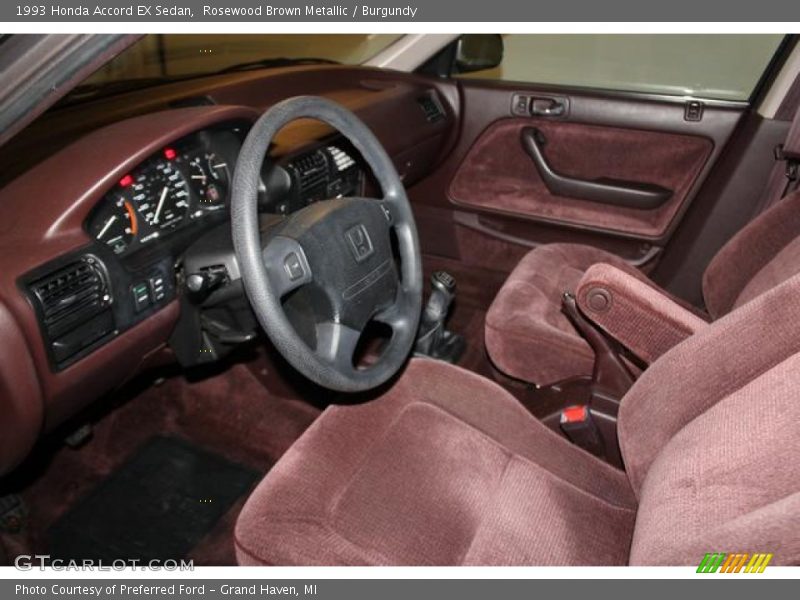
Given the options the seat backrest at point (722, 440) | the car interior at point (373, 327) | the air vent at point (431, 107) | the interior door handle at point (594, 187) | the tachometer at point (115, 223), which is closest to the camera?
the seat backrest at point (722, 440)

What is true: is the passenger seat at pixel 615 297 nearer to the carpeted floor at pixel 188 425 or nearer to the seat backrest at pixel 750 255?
the seat backrest at pixel 750 255

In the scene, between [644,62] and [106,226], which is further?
[644,62]

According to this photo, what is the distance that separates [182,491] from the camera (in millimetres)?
2029

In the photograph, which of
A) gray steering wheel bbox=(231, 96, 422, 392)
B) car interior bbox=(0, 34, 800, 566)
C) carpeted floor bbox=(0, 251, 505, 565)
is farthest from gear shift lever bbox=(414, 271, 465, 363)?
gray steering wheel bbox=(231, 96, 422, 392)

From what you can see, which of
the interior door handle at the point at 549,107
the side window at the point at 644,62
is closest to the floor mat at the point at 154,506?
the interior door handle at the point at 549,107

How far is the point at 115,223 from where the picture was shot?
1.35 meters

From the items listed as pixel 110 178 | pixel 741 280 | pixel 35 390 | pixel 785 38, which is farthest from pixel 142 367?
pixel 785 38

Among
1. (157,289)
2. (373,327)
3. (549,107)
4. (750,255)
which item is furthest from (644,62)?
(157,289)

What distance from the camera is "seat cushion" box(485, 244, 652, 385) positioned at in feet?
5.96

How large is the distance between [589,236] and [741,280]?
725 mm

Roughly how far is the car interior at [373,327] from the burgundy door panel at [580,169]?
0.03ft

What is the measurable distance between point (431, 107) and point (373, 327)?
93 cm

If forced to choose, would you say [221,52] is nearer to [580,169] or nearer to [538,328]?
[580,169]

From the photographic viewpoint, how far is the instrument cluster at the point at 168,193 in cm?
134
